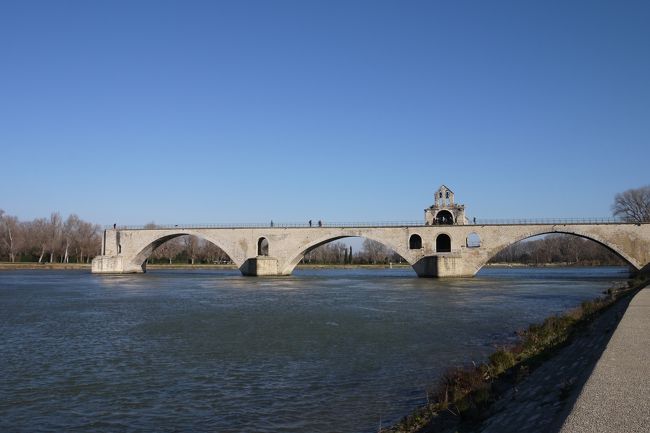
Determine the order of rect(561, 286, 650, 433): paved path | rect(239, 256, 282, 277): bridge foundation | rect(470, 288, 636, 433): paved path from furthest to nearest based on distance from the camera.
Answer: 1. rect(239, 256, 282, 277): bridge foundation
2. rect(470, 288, 636, 433): paved path
3. rect(561, 286, 650, 433): paved path

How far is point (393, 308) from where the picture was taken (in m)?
28.5

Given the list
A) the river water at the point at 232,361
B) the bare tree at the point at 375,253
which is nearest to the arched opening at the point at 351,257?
the bare tree at the point at 375,253

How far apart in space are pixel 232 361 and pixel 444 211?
51.8m

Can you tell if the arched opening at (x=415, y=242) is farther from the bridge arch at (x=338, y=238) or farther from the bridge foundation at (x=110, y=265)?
the bridge foundation at (x=110, y=265)

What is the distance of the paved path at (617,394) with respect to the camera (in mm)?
5461

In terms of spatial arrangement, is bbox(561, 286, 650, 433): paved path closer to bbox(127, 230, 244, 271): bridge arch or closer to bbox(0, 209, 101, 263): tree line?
bbox(127, 230, 244, 271): bridge arch

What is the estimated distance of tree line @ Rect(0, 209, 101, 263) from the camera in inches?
3757

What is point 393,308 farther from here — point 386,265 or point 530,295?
point 386,265

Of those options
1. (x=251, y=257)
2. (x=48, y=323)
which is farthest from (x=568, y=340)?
(x=251, y=257)

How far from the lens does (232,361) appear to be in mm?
14883

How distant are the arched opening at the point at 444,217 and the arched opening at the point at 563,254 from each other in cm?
5781

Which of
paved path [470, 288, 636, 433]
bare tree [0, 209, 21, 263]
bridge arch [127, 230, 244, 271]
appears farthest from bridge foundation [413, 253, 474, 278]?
bare tree [0, 209, 21, 263]

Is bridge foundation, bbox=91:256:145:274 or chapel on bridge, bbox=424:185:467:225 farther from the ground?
chapel on bridge, bbox=424:185:467:225

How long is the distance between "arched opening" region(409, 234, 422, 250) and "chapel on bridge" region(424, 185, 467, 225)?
199cm
